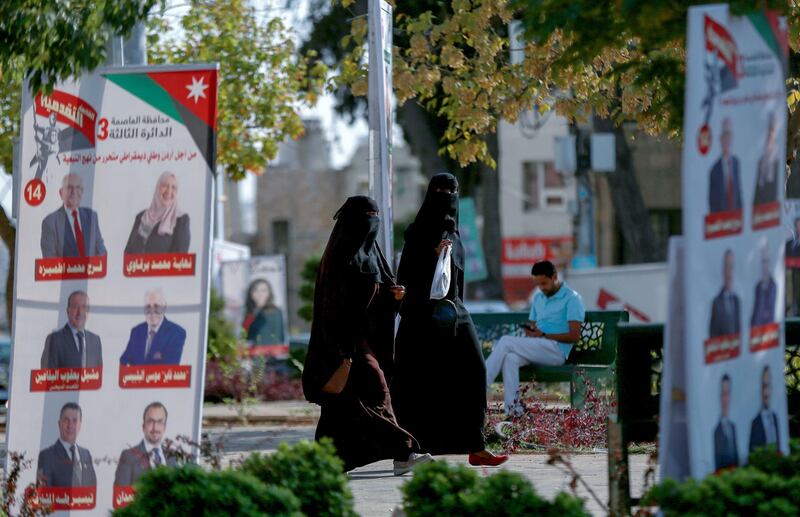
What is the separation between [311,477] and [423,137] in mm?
29440

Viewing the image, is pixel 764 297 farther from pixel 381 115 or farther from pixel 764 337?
pixel 381 115

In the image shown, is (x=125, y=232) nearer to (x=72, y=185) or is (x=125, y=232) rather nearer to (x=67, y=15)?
(x=72, y=185)

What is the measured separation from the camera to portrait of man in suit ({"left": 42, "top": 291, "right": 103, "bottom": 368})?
7.02 metres

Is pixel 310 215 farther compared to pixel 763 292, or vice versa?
pixel 310 215

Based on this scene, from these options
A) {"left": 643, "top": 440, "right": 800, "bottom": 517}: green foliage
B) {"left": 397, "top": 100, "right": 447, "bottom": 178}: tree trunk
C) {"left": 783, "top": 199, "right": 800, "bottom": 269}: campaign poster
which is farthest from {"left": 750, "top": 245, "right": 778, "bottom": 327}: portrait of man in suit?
{"left": 397, "top": 100, "right": 447, "bottom": 178}: tree trunk

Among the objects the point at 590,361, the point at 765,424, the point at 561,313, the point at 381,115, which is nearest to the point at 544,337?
the point at 561,313

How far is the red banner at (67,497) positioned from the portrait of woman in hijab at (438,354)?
11.7ft

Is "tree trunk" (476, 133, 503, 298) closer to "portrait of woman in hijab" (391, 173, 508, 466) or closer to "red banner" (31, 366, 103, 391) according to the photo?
"portrait of woman in hijab" (391, 173, 508, 466)

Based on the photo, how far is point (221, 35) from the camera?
61.1 feet

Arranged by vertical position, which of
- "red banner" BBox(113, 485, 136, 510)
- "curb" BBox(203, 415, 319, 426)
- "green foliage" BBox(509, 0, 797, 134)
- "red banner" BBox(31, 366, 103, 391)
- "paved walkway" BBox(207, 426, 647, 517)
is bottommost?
"curb" BBox(203, 415, 319, 426)

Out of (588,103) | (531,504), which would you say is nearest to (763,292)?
(531,504)

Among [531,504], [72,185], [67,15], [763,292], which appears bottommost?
[531,504]

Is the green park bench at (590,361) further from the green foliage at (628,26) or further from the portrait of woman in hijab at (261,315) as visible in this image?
the portrait of woman in hijab at (261,315)

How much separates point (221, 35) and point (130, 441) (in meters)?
12.2
